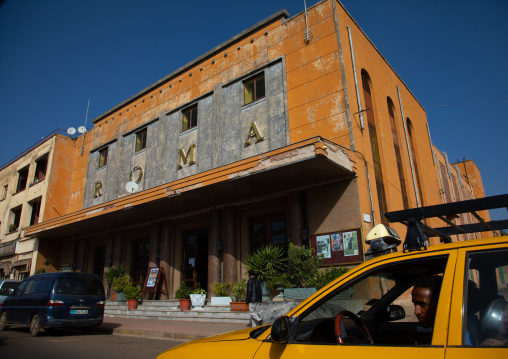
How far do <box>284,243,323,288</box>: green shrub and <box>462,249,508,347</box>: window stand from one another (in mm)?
9438

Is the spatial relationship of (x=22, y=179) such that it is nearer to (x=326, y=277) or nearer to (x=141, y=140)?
(x=141, y=140)

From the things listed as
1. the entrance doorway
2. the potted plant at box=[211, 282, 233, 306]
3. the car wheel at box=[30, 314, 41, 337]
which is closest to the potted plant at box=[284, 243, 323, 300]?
the potted plant at box=[211, 282, 233, 306]

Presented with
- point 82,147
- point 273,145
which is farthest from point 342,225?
point 82,147

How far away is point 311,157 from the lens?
1055cm

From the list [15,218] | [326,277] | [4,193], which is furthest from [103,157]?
[326,277]

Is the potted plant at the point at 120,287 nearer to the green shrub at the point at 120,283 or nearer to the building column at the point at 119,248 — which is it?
the green shrub at the point at 120,283

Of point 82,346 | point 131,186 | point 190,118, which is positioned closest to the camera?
point 82,346

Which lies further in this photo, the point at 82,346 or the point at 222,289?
the point at 222,289

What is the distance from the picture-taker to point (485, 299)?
6.63ft

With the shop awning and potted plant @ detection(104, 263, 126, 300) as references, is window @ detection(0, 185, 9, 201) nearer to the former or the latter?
the shop awning

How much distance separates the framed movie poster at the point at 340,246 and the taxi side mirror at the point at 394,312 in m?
8.58

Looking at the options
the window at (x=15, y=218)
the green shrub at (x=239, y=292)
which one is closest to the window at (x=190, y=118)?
the green shrub at (x=239, y=292)

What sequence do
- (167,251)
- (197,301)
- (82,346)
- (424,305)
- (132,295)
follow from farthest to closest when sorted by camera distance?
1. (167,251)
2. (132,295)
3. (197,301)
4. (82,346)
5. (424,305)

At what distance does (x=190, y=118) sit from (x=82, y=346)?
41.9 ft
